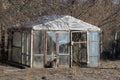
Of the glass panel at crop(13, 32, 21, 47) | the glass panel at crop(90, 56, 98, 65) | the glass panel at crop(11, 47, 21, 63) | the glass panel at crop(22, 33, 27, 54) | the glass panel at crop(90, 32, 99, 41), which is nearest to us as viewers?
the glass panel at crop(22, 33, 27, 54)

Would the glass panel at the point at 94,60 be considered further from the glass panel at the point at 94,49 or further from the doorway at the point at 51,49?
the doorway at the point at 51,49

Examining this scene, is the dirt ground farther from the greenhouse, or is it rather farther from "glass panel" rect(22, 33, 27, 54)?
"glass panel" rect(22, 33, 27, 54)

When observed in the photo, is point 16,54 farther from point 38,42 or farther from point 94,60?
point 94,60

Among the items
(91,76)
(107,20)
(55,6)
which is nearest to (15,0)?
(55,6)

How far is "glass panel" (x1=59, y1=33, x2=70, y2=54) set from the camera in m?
24.4

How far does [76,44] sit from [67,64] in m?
2.34

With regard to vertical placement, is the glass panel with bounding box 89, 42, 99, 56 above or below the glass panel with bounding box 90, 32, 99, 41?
below

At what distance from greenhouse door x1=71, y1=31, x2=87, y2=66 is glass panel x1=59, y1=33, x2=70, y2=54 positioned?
1.02m

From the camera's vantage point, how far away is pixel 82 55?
26.0 m

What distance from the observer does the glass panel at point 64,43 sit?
24.4 meters

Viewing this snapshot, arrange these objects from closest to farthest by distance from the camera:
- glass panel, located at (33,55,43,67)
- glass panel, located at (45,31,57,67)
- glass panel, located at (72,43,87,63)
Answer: glass panel, located at (33,55,43,67), glass panel, located at (45,31,57,67), glass panel, located at (72,43,87,63)

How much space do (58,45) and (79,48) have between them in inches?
96.8

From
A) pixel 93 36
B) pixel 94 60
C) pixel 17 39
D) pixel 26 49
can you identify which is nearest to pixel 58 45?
pixel 26 49

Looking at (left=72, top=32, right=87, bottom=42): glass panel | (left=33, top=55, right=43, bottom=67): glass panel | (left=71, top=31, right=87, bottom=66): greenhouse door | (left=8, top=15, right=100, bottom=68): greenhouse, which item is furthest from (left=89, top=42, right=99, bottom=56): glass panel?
(left=33, top=55, right=43, bottom=67): glass panel
